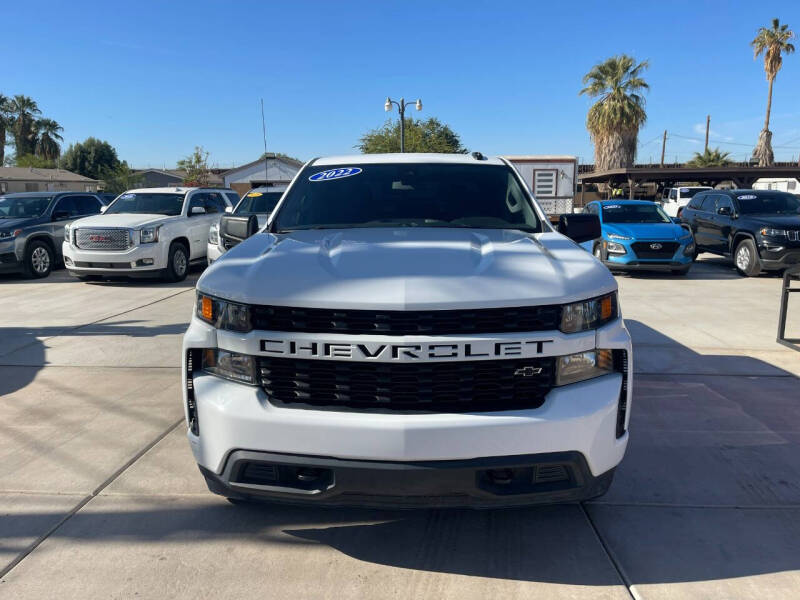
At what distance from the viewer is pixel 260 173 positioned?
48.6 m

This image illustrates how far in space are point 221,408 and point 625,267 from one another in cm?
1090

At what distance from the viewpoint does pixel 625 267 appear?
1205 cm

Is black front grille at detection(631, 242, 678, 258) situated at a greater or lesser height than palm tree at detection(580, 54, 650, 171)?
lesser

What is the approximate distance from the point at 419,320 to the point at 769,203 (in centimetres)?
1306

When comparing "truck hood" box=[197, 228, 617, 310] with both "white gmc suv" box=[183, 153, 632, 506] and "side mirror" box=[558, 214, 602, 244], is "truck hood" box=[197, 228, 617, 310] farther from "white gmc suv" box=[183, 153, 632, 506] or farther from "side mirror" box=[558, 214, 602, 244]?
"side mirror" box=[558, 214, 602, 244]

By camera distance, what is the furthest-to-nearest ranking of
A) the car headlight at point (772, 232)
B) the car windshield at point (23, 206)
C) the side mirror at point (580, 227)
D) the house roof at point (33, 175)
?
the house roof at point (33, 175), the car windshield at point (23, 206), the car headlight at point (772, 232), the side mirror at point (580, 227)

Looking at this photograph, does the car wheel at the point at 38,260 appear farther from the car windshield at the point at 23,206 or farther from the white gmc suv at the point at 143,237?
the white gmc suv at the point at 143,237

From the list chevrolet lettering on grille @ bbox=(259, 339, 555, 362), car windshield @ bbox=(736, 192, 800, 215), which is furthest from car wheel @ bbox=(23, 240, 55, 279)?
car windshield @ bbox=(736, 192, 800, 215)

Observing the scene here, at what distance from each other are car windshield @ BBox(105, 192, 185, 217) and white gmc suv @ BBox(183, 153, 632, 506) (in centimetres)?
1054

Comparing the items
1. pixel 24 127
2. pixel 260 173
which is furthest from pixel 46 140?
pixel 260 173

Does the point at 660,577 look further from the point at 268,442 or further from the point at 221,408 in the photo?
the point at 221,408

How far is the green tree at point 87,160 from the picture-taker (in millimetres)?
70000

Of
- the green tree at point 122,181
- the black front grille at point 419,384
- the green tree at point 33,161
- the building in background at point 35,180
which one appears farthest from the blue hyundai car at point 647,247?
the green tree at point 33,161

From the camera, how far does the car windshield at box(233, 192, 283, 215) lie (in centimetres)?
1242
